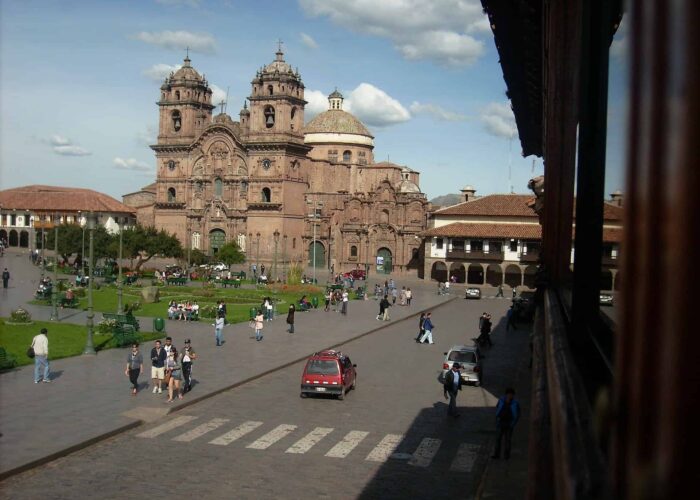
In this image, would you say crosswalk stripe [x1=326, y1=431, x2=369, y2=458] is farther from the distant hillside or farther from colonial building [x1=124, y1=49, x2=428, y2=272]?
the distant hillside

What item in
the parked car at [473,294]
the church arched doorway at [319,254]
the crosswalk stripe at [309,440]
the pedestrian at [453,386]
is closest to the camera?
the crosswalk stripe at [309,440]

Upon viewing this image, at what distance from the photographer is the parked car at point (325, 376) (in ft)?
61.8

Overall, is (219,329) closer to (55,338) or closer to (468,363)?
(55,338)

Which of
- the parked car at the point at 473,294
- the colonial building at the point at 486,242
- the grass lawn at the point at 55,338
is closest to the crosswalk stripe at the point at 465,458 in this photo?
the grass lawn at the point at 55,338

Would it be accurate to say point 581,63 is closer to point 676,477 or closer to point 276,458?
point 676,477

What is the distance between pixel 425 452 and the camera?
571 inches

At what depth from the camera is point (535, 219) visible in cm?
6488

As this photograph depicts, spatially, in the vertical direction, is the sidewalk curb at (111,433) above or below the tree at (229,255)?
below

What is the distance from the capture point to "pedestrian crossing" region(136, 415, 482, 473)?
14039 millimetres

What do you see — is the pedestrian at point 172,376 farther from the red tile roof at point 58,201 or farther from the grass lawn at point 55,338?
the red tile roof at point 58,201

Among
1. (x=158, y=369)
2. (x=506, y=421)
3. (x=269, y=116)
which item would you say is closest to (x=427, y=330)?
(x=158, y=369)

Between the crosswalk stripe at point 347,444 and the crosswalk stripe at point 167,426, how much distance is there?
351cm

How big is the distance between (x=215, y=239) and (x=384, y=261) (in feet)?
57.6

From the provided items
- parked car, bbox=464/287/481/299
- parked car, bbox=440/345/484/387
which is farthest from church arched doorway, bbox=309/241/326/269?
parked car, bbox=440/345/484/387
